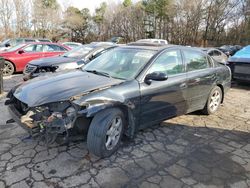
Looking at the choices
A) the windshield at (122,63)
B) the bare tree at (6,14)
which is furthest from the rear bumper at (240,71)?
the bare tree at (6,14)

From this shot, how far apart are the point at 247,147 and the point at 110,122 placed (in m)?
2.31

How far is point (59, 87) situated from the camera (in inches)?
127

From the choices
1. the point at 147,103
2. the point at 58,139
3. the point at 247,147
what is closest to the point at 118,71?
the point at 147,103

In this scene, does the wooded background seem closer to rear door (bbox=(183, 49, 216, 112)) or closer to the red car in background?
the red car in background

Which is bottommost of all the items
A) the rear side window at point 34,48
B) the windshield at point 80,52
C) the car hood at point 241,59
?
the car hood at point 241,59

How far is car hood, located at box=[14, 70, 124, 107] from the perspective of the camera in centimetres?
298

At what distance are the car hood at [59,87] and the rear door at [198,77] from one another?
5.29 feet

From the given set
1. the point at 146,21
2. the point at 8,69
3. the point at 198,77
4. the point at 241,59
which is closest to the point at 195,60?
the point at 198,77

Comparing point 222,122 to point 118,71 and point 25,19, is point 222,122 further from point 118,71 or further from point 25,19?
point 25,19

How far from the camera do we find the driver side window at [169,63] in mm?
3820

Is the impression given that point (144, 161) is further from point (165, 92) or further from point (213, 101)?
point (213, 101)

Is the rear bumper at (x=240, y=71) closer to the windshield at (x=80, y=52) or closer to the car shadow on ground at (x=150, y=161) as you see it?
the car shadow on ground at (x=150, y=161)

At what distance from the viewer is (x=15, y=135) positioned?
3.84 meters

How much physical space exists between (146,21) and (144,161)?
111 feet
